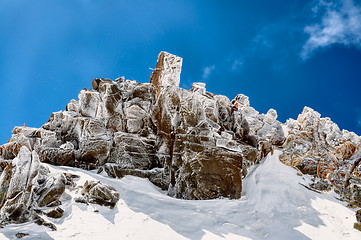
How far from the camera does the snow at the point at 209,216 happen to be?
8047mm

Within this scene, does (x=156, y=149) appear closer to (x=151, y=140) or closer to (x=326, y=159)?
(x=151, y=140)

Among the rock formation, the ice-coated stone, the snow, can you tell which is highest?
the ice-coated stone

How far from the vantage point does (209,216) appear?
983cm

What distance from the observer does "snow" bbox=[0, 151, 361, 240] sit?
8.05m

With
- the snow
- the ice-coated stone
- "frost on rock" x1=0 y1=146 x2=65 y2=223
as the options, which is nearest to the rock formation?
"frost on rock" x1=0 y1=146 x2=65 y2=223

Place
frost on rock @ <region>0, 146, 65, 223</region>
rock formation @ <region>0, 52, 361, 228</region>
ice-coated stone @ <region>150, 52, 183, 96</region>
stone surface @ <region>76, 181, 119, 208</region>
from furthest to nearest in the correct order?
ice-coated stone @ <region>150, 52, 183, 96</region>, rock formation @ <region>0, 52, 361, 228</region>, stone surface @ <region>76, 181, 119, 208</region>, frost on rock @ <region>0, 146, 65, 223</region>

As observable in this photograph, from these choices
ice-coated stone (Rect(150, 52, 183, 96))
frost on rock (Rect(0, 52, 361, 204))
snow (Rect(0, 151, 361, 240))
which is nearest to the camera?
snow (Rect(0, 151, 361, 240))

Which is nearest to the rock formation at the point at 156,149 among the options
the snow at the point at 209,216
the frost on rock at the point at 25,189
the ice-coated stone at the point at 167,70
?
the frost on rock at the point at 25,189

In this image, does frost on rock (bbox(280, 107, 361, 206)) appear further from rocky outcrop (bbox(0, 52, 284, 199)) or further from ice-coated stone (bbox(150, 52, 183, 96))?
ice-coated stone (bbox(150, 52, 183, 96))

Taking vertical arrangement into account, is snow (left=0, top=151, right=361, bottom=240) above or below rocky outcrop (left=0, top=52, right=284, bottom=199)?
below

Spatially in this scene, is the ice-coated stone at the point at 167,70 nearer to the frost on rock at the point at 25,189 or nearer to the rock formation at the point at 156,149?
the rock formation at the point at 156,149

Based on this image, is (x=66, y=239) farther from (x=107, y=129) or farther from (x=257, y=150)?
(x=257, y=150)

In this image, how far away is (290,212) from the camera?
1028 cm

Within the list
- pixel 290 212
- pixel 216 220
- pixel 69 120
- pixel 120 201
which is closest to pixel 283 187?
pixel 290 212
